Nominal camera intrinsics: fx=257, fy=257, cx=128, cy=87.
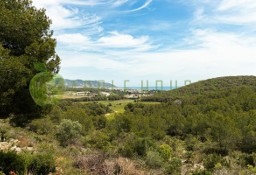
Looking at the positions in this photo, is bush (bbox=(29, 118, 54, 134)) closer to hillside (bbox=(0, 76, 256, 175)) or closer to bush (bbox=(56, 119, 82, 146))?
hillside (bbox=(0, 76, 256, 175))

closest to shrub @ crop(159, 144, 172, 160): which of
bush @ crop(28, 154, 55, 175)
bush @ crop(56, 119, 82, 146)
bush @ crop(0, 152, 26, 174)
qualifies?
bush @ crop(28, 154, 55, 175)

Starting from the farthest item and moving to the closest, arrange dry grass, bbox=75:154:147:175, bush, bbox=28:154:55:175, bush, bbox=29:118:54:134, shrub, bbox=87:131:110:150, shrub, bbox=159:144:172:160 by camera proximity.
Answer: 1. bush, bbox=29:118:54:134
2. shrub, bbox=87:131:110:150
3. shrub, bbox=159:144:172:160
4. bush, bbox=28:154:55:175
5. dry grass, bbox=75:154:147:175

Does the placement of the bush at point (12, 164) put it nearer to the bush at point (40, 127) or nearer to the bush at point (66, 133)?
the bush at point (66, 133)

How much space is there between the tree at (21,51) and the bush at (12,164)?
1717 millimetres

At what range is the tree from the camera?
26.0ft

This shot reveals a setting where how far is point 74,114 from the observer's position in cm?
6850

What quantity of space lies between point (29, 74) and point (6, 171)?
3569 millimetres

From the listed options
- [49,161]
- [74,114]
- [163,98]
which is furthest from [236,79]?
[49,161]

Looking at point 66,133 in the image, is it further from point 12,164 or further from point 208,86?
point 208,86

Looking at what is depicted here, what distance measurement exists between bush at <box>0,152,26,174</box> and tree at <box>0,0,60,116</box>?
1.72 meters

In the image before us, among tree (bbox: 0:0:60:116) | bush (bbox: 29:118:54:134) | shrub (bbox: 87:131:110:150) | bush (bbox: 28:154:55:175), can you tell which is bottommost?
shrub (bbox: 87:131:110:150)

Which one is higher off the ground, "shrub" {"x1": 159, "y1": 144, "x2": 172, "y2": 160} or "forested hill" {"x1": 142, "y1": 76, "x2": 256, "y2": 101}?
"forested hill" {"x1": 142, "y1": 76, "x2": 256, "y2": 101}

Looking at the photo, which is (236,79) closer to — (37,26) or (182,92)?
(182,92)

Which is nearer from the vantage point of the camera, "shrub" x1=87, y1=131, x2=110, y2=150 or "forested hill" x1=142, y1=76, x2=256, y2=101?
"shrub" x1=87, y1=131, x2=110, y2=150
